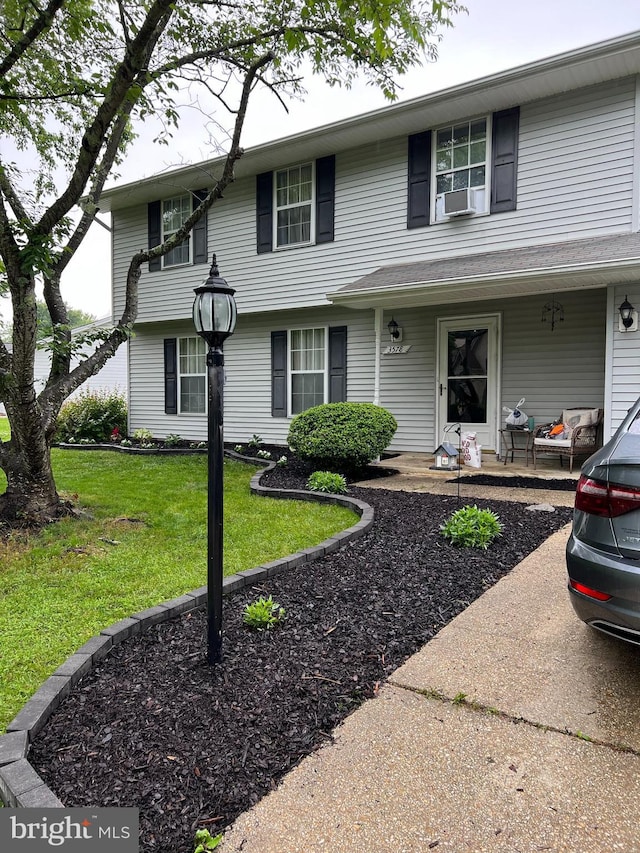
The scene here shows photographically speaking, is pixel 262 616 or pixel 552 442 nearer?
pixel 262 616

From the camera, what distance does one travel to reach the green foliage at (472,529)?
441 centimetres

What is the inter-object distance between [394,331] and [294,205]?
10.5ft

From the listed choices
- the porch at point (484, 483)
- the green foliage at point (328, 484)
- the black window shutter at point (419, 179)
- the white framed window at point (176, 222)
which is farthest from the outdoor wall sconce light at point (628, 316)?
the white framed window at point (176, 222)

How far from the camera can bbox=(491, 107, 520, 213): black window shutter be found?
7.95 m

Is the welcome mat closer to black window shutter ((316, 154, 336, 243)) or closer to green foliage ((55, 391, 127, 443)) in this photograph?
black window shutter ((316, 154, 336, 243))

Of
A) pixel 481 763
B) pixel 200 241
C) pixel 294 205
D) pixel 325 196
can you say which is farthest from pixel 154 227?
pixel 481 763

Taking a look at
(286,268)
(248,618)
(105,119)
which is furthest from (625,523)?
(286,268)

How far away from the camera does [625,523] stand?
2.22m

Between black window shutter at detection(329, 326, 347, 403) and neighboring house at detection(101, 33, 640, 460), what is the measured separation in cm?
4

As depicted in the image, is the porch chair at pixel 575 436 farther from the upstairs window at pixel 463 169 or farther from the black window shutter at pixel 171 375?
the black window shutter at pixel 171 375

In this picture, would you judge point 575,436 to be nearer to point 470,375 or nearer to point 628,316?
point 628,316

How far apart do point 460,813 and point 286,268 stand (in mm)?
9569

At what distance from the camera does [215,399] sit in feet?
8.45

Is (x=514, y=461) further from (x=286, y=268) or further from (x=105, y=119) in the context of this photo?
(x=105, y=119)
